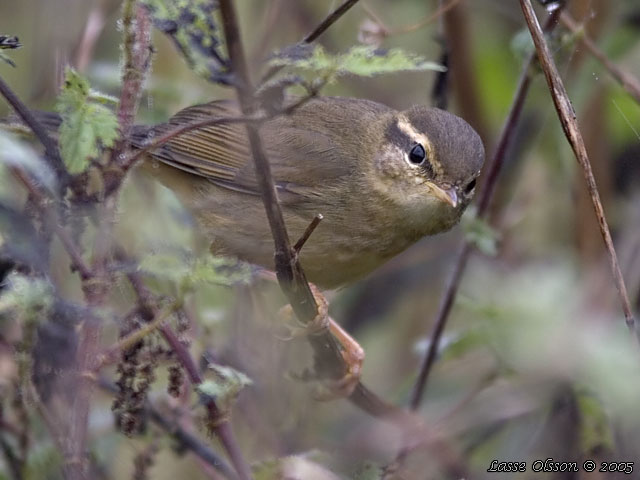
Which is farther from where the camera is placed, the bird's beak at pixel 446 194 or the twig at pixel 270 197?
the bird's beak at pixel 446 194

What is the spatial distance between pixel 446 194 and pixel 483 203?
15 cm

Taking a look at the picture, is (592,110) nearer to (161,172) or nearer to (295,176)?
(295,176)

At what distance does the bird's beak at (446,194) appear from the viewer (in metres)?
3.42

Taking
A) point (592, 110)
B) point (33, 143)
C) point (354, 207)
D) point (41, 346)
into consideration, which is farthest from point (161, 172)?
point (592, 110)

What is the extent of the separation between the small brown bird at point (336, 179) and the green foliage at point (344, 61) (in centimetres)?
152

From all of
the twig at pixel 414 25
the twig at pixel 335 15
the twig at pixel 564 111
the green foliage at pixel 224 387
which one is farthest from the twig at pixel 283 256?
the twig at pixel 414 25

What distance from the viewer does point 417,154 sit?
357cm

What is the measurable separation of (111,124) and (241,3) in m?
3.37

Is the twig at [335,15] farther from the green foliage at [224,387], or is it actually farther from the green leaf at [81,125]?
the green foliage at [224,387]

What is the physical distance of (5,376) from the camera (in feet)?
8.72

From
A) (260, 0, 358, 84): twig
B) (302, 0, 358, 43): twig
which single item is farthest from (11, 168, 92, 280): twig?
(302, 0, 358, 43): twig

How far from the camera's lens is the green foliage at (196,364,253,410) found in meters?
2.03

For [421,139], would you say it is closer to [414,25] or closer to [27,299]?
[414,25]

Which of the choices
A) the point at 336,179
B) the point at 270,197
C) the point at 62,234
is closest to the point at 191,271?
the point at 270,197
